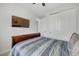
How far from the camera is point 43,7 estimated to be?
0.99 m

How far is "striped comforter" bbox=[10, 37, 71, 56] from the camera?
2.99 feet

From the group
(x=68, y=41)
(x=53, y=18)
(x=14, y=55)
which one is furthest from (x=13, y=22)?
(x=68, y=41)

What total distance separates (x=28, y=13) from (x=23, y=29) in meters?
0.21

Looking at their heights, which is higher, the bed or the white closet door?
the white closet door

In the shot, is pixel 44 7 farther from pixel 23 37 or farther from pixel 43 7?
pixel 23 37

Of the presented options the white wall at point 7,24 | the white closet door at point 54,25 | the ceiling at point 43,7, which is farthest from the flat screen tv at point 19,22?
the white closet door at point 54,25

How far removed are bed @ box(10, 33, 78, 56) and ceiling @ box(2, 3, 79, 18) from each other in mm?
282

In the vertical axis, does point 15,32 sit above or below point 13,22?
below

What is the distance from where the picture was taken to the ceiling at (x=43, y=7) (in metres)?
0.92

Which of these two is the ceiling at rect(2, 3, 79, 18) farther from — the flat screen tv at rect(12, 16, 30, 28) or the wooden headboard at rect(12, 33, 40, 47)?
the wooden headboard at rect(12, 33, 40, 47)

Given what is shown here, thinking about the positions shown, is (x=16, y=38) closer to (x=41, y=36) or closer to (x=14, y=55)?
(x=14, y=55)

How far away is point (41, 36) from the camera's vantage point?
107 cm

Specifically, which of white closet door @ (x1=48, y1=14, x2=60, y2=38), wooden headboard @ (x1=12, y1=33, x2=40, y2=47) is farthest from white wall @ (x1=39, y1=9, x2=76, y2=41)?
wooden headboard @ (x1=12, y1=33, x2=40, y2=47)

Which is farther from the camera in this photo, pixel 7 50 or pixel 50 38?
pixel 50 38
